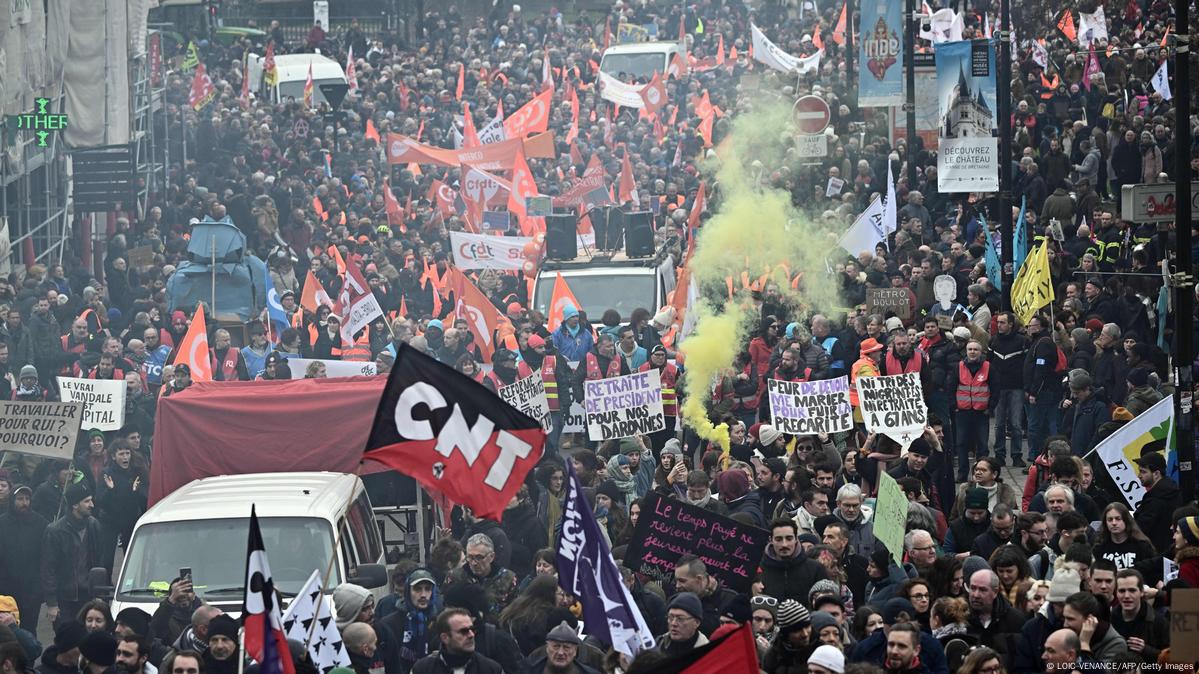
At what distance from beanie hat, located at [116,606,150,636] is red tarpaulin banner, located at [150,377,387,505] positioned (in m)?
3.56

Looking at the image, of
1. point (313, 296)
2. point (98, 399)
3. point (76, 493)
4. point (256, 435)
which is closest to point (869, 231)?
point (313, 296)

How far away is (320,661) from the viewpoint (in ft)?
32.6

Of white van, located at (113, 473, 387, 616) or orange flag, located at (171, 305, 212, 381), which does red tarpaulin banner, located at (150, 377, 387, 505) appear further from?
orange flag, located at (171, 305, 212, 381)

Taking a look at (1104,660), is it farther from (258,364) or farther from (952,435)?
(258,364)

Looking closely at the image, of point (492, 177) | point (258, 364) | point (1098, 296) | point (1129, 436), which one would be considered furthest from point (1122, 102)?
point (1129, 436)

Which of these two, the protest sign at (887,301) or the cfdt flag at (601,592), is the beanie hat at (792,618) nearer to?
the cfdt flag at (601,592)

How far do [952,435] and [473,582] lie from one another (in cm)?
757

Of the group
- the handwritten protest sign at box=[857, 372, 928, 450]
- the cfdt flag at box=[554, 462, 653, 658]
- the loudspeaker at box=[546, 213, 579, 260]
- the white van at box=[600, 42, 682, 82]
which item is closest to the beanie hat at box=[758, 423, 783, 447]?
the handwritten protest sign at box=[857, 372, 928, 450]

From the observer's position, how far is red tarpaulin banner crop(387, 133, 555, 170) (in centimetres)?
2983

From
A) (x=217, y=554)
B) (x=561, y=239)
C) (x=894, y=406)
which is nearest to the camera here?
(x=217, y=554)

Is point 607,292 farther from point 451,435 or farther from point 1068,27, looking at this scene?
point 1068,27

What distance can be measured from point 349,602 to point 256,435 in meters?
3.98

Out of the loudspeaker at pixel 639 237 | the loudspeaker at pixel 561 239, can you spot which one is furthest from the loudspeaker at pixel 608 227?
the loudspeaker at pixel 561 239

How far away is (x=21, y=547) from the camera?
14.3 metres
